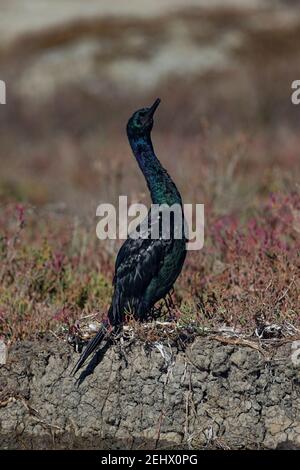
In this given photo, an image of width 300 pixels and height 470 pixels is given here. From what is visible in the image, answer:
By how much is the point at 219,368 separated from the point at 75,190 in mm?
10481

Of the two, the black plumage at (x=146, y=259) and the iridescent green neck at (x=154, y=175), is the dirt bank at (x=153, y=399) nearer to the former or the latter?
the black plumage at (x=146, y=259)

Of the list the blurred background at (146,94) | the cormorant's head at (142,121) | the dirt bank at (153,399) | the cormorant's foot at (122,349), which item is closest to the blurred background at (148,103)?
the blurred background at (146,94)

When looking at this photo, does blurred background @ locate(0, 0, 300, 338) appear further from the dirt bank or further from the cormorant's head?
the cormorant's head

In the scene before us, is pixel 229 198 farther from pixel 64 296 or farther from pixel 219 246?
pixel 64 296

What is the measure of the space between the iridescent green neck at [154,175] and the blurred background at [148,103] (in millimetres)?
831

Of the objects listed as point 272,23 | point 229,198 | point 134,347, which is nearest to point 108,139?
point 229,198

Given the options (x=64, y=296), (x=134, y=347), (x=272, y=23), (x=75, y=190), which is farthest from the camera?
(x=272, y=23)

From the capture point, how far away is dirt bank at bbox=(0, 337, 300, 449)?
713cm

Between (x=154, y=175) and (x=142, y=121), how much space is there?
42 centimetres

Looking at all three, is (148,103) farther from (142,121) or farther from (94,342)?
(94,342)

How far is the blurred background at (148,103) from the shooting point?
12.2 metres

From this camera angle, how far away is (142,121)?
25.9 feet

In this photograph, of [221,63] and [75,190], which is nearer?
[75,190]
